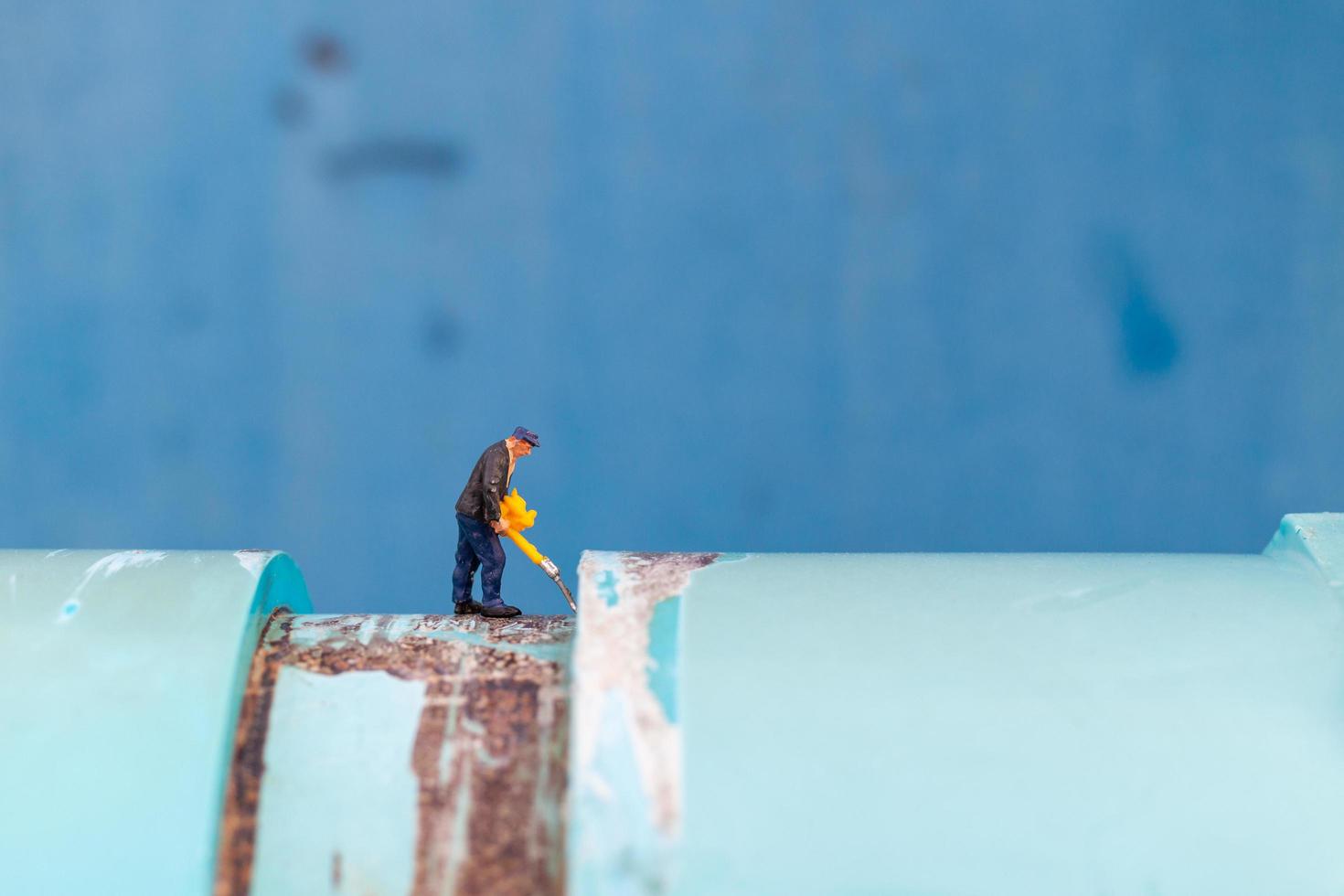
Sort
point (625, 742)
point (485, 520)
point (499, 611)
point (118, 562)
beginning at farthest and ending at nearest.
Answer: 1. point (485, 520)
2. point (499, 611)
3. point (118, 562)
4. point (625, 742)

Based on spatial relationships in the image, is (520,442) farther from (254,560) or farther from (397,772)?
(397,772)

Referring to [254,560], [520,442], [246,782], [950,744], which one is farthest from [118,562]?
[950,744]

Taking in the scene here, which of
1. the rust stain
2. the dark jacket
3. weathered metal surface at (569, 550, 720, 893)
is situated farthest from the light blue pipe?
the dark jacket

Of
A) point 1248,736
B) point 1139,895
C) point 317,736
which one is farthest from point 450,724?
point 1248,736

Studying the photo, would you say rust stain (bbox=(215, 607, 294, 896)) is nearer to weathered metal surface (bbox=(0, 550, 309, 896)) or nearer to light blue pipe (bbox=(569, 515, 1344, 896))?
weathered metal surface (bbox=(0, 550, 309, 896))

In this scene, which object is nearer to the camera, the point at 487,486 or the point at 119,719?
the point at 119,719

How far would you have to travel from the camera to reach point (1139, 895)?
4.02 ft

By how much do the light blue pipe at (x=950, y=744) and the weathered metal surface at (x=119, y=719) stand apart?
380mm

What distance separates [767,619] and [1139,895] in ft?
1.45

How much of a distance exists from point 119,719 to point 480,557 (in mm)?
646

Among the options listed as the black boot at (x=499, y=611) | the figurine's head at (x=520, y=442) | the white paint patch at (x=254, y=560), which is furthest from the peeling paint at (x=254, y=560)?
the figurine's head at (x=520, y=442)

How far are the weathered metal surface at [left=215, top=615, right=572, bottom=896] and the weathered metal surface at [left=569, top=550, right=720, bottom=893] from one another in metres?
0.10

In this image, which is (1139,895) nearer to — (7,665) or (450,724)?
(450,724)

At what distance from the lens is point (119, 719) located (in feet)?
4.25
